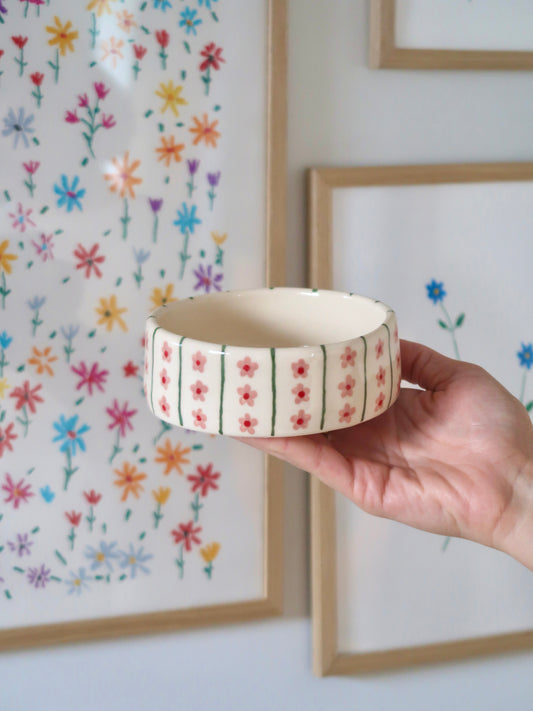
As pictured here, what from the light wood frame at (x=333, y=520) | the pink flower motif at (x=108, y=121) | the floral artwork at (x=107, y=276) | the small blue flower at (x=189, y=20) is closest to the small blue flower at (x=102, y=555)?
the floral artwork at (x=107, y=276)

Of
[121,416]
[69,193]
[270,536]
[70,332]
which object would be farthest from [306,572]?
[69,193]

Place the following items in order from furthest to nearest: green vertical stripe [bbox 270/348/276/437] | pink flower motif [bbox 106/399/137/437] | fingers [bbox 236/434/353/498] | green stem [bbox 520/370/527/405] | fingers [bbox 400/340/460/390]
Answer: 1. green stem [bbox 520/370/527/405]
2. pink flower motif [bbox 106/399/137/437]
3. fingers [bbox 400/340/460/390]
4. fingers [bbox 236/434/353/498]
5. green vertical stripe [bbox 270/348/276/437]

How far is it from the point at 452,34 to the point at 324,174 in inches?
8.4

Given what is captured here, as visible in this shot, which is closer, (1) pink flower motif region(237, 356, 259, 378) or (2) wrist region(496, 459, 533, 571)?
(1) pink flower motif region(237, 356, 259, 378)

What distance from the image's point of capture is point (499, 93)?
33.8 inches

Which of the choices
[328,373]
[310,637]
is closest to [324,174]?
[328,373]

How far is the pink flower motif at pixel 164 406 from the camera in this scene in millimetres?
525

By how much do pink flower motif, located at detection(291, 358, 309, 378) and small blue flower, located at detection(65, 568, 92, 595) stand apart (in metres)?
0.47

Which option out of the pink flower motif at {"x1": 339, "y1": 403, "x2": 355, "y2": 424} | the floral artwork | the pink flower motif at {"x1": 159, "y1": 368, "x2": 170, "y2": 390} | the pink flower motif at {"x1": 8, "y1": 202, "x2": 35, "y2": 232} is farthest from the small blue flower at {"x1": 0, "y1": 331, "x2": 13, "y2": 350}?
the pink flower motif at {"x1": 339, "y1": 403, "x2": 355, "y2": 424}

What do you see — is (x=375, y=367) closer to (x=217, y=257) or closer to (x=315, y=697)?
(x=217, y=257)

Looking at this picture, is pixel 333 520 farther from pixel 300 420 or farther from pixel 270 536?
pixel 300 420

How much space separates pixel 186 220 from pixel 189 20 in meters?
0.20

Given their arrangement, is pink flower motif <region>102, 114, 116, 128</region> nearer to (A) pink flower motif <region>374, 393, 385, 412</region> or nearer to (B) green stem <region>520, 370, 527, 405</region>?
(A) pink flower motif <region>374, 393, 385, 412</region>

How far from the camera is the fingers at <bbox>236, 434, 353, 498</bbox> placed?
23.0 inches
